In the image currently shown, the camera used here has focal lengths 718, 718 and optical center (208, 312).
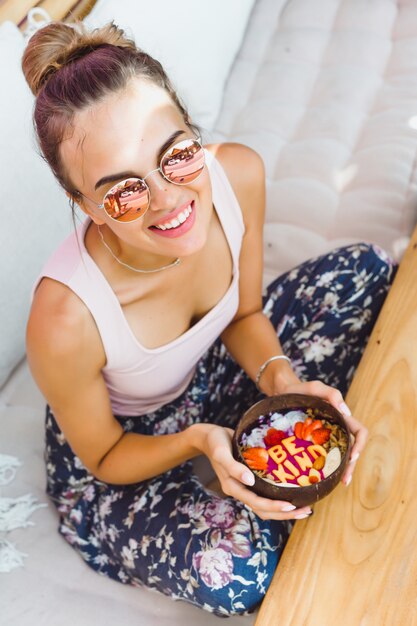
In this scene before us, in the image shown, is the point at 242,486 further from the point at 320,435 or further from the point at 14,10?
the point at 14,10

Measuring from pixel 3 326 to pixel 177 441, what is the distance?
0.55 metres

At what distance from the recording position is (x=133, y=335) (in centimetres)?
122

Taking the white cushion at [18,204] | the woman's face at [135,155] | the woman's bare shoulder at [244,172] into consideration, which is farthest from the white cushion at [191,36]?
the woman's face at [135,155]

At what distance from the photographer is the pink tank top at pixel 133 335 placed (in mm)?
1168

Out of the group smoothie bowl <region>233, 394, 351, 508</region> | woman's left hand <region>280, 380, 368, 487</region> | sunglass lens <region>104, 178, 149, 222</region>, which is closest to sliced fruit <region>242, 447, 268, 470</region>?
smoothie bowl <region>233, 394, 351, 508</region>

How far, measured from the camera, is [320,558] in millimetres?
1028

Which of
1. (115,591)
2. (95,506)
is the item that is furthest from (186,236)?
(115,591)

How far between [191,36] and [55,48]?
98 cm

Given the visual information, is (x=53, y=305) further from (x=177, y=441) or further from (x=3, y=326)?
(x=3, y=326)

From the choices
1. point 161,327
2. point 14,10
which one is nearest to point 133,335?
point 161,327

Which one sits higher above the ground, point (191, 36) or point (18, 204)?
point (18, 204)

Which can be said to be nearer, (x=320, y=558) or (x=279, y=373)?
(x=320, y=558)

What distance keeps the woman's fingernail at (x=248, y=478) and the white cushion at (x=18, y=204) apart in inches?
29.8

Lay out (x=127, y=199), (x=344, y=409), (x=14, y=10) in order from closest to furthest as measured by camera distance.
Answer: (x=127, y=199), (x=344, y=409), (x=14, y=10)
